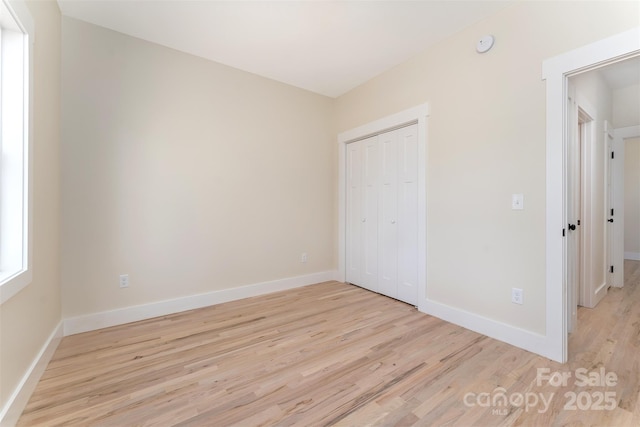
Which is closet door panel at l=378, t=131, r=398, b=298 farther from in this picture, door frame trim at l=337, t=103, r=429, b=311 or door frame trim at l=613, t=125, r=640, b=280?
door frame trim at l=613, t=125, r=640, b=280

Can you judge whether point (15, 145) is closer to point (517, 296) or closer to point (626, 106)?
point (517, 296)

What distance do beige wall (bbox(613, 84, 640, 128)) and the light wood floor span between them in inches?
95.2

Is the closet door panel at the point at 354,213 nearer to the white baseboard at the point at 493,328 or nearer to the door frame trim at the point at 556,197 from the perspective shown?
the white baseboard at the point at 493,328

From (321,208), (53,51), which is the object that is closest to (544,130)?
(321,208)

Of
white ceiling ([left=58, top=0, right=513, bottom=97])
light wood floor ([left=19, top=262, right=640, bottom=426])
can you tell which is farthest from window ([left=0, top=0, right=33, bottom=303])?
white ceiling ([left=58, top=0, right=513, bottom=97])

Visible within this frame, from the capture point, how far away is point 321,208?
3.81 meters

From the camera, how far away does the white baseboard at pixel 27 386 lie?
124 cm

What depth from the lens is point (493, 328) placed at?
7.07 ft

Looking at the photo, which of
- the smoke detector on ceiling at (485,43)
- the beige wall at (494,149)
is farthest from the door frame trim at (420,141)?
the smoke detector on ceiling at (485,43)

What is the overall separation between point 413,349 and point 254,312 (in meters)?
1.56

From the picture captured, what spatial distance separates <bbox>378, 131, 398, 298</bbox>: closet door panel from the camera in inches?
121

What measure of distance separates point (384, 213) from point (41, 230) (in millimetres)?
3032

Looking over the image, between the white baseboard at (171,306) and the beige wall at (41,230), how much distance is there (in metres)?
0.20

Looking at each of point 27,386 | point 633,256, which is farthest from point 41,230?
point 633,256
